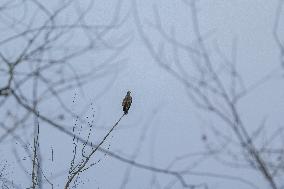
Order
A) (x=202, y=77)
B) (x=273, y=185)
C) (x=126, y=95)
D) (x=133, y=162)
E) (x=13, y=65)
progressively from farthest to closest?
(x=202, y=77) < (x=273, y=185) < (x=126, y=95) < (x=13, y=65) < (x=133, y=162)

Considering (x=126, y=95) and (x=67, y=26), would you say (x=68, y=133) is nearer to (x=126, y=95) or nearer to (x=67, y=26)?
(x=126, y=95)

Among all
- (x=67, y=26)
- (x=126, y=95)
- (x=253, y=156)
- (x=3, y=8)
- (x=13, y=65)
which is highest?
(x=3, y=8)

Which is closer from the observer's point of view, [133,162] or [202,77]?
[133,162]

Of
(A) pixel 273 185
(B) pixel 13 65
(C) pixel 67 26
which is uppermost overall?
(C) pixel 67 26

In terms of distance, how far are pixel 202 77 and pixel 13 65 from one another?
192 centimetres

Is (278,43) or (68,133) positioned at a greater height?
(278,43)

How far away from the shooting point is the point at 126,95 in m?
2.72

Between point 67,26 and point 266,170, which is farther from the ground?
point 67,26

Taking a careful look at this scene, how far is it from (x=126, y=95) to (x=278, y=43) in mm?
1457

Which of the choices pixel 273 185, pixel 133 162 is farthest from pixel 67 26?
pixel 273 185

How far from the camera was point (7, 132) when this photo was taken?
104 inches

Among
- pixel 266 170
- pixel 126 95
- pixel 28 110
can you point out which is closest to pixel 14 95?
pixel 28 110

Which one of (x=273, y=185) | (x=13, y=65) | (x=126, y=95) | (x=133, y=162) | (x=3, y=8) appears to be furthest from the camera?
(x=273, y=185)

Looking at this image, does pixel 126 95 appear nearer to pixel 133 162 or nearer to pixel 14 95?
pixel 133 162
